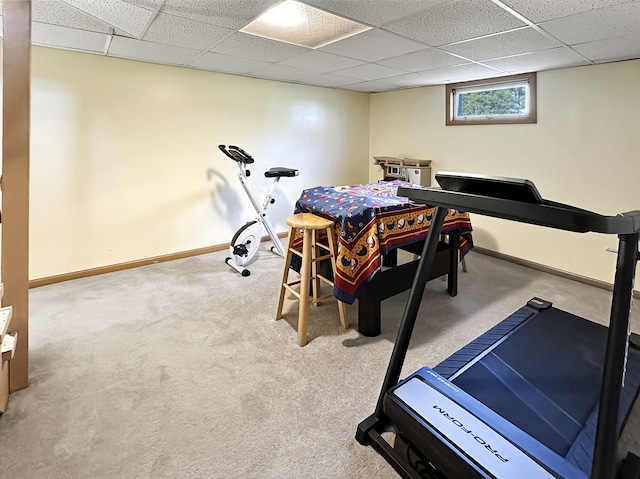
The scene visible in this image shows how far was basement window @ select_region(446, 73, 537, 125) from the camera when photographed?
3776 mm

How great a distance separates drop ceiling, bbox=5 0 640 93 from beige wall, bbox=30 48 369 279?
0.29 meters

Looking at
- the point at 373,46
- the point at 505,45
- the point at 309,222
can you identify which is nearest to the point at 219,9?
the point at 373,46

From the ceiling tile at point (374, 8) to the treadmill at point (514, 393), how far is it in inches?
45.8

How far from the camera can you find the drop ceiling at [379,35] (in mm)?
2035

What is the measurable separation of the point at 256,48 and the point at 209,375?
98.0 inches

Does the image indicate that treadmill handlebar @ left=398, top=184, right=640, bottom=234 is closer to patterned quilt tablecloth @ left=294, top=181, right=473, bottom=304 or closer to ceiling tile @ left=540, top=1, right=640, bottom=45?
patterned quilt tablecloth @ left=294, top=181, right=473, bottom=304

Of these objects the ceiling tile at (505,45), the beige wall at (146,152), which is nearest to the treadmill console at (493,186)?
the ceiling tile at (505,45)

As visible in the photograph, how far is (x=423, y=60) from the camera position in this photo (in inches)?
127

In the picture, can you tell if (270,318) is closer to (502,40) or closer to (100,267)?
(100,267)

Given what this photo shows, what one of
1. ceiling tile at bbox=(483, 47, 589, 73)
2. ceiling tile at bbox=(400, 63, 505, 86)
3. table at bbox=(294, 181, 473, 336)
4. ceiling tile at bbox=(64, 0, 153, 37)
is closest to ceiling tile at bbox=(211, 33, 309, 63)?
ceiling tile at bbox=(64, 0, 153, 37)

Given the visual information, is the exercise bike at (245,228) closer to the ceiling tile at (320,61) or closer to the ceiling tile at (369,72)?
the ceiling tile at (320,61)

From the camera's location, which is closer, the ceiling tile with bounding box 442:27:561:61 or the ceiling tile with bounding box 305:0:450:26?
the ceiling tile with bounding box 305:0:450:26

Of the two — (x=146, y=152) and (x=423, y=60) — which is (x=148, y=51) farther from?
(x=423, y=60)

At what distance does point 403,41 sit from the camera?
8.73ft
